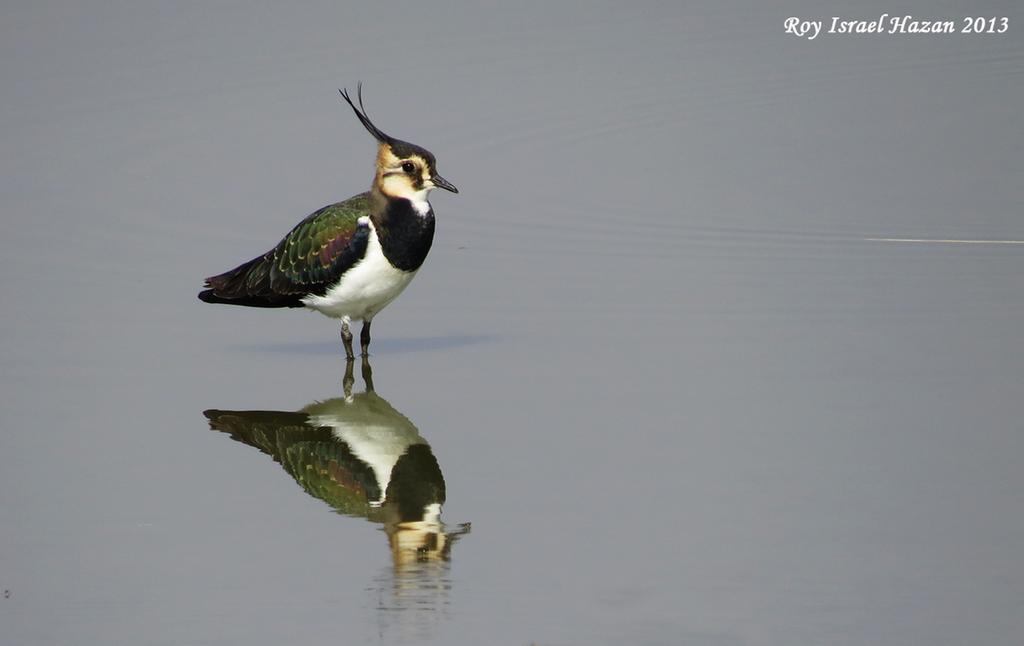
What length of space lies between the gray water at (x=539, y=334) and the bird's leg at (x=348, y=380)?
0.44 feet

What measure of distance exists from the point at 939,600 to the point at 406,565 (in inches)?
78.1

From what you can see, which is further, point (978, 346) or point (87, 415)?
point (978, 346)

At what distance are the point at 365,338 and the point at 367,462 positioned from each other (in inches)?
86.4

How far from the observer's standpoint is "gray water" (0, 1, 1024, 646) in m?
6.94

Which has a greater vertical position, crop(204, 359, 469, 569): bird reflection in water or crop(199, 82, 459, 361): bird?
crop(199, 82, 459, 361): bird

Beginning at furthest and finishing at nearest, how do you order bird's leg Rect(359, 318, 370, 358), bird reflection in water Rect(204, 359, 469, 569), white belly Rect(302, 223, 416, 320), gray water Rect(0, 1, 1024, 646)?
bird's leg Rect(359, 318, 370, 358), white belly Rect(302, 223, 416, 320), bird reflection in water Rect(204, 359, 469, 569), gray water Rect(0, 1, 1024, 646)

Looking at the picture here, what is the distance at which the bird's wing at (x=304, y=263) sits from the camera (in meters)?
10.5

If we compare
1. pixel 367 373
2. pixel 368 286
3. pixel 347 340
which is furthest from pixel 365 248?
pixel 367 373

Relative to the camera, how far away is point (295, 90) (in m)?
16.5

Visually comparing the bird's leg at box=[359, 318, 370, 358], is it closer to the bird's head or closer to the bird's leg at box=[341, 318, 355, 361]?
the bird's leg at box=[341, 318, 355, 361]

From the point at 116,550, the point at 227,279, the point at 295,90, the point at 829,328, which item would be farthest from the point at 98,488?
the point at 295,90

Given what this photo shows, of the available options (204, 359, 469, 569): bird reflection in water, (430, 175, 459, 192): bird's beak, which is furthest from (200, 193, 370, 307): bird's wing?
(204, 359, 469, 569): bird reflection in water

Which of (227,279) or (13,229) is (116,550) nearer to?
(227,279)

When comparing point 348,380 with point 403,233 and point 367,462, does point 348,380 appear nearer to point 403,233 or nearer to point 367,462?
point 403,233
